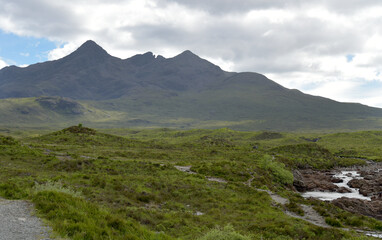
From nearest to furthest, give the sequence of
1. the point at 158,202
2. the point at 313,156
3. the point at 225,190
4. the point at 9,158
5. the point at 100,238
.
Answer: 1. the point at 100,238
2. the point at 158,202
3. the point at 225,190
4. the point at 9,158
5. the point at 313,156

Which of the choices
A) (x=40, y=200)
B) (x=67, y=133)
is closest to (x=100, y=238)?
(x=40, y=200)

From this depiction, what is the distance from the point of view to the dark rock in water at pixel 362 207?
33506 millimetres

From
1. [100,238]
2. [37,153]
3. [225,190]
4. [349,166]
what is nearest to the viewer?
[100,238]

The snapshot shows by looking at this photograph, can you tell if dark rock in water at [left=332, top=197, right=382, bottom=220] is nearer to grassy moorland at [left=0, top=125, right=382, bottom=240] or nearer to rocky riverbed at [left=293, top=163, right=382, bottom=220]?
rocky riverbed at [left=293, top=163, right=382, bottom=220]

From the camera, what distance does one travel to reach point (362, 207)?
1372 inches

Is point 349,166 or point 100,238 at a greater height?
point 100,238

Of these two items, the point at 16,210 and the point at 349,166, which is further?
the point at 349,166

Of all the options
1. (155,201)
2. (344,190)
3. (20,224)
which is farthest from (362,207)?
(20,224)

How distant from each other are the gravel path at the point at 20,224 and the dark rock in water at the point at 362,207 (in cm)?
3516

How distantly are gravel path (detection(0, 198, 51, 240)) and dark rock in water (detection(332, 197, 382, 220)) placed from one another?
115ft

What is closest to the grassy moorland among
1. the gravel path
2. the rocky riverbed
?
the gravel path

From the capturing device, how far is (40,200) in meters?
15.5

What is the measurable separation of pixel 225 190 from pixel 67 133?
62.5m

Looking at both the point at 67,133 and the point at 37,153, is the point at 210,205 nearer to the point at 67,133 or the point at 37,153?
the point at 37,153
